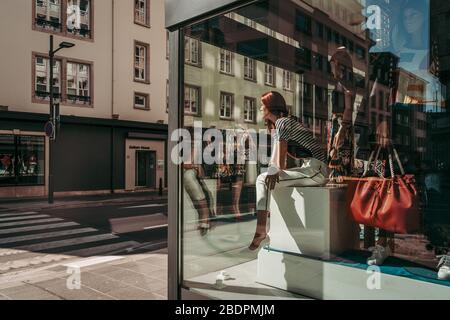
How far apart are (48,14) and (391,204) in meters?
20.7

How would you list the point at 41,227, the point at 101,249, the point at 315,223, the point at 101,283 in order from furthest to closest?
the point at 41,227
the point at 101,249
the point at 101,283
the point at 315,223

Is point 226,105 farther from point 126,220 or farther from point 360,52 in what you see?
point 126,220

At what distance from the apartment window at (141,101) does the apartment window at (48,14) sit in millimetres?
5505

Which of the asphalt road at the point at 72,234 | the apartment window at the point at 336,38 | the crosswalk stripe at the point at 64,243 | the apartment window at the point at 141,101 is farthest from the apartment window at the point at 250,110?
the apartment window at the point at 141,101

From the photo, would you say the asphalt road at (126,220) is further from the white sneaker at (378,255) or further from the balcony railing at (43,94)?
the balcony railing at (43,94)

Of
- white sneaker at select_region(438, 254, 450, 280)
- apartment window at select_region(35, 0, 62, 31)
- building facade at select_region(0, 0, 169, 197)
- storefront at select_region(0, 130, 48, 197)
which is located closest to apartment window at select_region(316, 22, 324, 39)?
white sneaker at select_region(438, 254, 450, 280)

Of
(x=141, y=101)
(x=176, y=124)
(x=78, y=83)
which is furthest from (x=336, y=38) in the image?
(x=141, y=101)

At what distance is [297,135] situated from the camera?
3.73m

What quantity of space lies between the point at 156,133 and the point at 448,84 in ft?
71.5

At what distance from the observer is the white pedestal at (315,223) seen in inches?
127

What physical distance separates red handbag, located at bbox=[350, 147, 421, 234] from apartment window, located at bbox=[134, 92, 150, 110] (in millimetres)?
21221

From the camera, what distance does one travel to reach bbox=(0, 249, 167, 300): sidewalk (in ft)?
14.2
